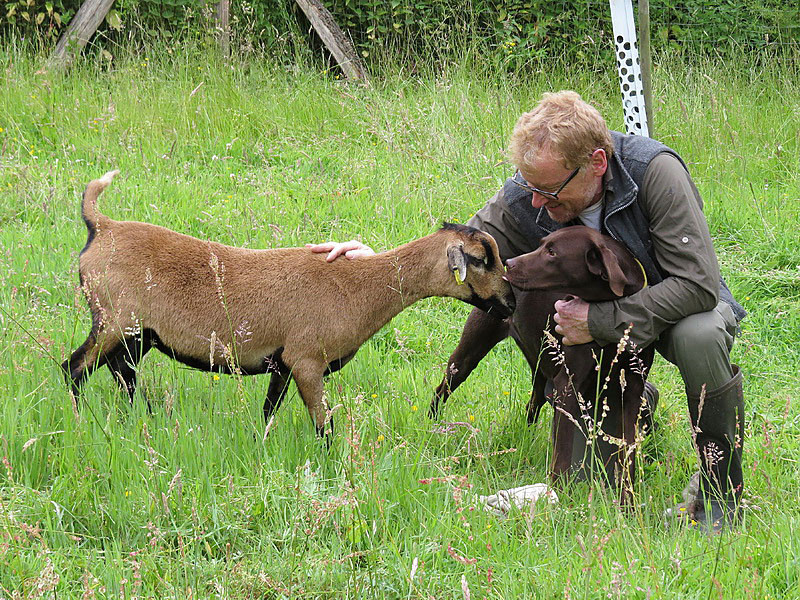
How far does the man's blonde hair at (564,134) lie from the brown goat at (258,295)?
1.71 ft

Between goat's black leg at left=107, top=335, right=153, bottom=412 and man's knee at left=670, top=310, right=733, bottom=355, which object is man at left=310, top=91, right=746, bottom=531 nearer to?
man's knee at left=670, top=310, right=733, bottom=355

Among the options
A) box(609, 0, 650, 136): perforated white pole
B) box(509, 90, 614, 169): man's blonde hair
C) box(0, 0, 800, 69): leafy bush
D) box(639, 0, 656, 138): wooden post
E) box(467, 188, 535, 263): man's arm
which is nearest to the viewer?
box(509, 90, 614, 169): man's blonde hair

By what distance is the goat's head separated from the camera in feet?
13.5

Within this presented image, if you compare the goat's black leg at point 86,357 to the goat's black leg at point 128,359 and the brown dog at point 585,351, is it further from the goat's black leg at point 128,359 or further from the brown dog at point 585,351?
the brown dog at point 585,351

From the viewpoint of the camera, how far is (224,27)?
9.08 m

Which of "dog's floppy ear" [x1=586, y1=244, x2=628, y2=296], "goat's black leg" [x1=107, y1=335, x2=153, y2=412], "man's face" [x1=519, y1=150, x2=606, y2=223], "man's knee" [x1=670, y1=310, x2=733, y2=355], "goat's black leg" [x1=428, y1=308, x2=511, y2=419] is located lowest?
"goat's black leg" [x1=428, y1=308, x2=511, y2=419]

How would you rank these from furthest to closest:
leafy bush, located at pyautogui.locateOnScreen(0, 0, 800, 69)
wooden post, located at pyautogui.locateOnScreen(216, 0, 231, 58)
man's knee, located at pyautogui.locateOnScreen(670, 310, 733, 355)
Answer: leafy bush, located at pyautogui.locateOnScreen(0, 0, 800, 69)
wooden post, located at pyautogui.locateOnScreen(216, 0, 231, 58)
man's knee, located at pyautogui.locateOnScreen(670, 310, 733, 355)

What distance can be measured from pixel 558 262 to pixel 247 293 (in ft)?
4.67

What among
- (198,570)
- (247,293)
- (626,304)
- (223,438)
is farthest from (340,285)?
(198,570)

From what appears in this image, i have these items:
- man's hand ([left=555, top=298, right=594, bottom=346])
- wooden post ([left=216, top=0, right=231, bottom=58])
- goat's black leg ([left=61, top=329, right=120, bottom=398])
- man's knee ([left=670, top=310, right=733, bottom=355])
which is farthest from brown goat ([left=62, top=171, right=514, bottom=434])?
wooden post ([left=216, top=0, right=231, bottom=58])

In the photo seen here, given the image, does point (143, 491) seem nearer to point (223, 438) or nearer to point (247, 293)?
point (223, 438)

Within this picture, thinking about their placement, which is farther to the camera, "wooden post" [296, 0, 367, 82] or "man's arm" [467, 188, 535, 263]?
"wooden post" [296, 0, 367, 82]

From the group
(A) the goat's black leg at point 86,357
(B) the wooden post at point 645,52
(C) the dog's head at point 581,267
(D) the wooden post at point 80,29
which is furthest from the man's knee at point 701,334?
(D) the wooden post at point 80,29

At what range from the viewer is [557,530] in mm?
3211
